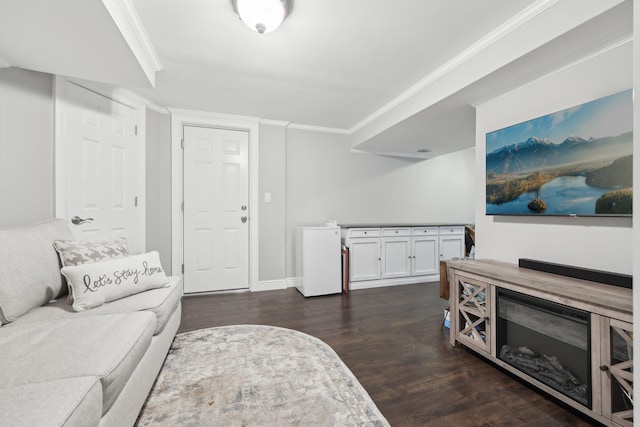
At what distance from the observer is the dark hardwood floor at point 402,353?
53.9 inches

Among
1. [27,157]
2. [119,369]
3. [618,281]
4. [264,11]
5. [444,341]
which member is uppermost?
[264,11]

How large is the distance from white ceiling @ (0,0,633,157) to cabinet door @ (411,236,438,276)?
70.5 inches

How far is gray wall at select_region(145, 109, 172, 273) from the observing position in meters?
3.01

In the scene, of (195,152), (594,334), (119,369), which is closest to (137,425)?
(119,369)

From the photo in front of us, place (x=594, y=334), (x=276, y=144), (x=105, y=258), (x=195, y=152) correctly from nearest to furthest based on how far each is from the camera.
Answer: (x=594, y=334) < (x=105, y=258) < (x=195, y=152) < (x=276, y=144)

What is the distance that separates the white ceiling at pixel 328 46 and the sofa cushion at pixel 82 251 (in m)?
1.24

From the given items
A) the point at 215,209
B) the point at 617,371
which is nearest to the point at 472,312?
the point at 617,371

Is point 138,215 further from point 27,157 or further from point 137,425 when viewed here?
point 137,425

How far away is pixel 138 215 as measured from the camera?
280 cm

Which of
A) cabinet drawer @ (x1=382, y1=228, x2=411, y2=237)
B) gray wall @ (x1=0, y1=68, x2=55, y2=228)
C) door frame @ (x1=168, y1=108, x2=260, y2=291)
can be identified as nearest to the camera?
gray wall @ (x1=0, y1=68, x2=55, y2=228)

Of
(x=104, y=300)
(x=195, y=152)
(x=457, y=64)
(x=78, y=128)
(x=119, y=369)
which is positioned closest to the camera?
(x=119, y=369)

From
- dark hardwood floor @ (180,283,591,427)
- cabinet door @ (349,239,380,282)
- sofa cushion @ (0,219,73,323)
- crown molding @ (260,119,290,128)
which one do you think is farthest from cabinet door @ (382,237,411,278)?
sofa cushion @ (0,219,73,323)

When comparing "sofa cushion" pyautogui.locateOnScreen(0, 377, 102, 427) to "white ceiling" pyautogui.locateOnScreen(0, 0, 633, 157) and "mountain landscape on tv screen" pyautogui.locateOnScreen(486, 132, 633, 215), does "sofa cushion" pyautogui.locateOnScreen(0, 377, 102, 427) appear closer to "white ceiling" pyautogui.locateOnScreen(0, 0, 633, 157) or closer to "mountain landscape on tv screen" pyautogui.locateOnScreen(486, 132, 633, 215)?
"white ceiling" pyautogui.locateOnScreen(0, 0, 633, 157)

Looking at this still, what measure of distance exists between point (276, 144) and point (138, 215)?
187 centimetres
